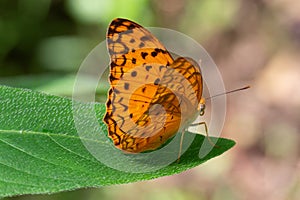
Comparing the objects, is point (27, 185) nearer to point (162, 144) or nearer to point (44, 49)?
point (162, 144)

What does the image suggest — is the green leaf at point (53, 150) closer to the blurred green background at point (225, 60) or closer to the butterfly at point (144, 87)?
the butterfly at point (144, 87)

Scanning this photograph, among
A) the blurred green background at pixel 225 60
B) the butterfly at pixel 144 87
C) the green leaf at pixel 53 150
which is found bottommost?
the blurred green background at pixel 225 60

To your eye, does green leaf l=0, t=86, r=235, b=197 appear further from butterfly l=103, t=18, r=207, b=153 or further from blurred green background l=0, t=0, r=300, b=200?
blurred green background l=0, t=0, r=300, b=200

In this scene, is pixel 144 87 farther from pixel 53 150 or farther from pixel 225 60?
pixel 225 60

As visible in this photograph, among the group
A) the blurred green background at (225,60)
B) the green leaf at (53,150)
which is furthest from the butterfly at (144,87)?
the blurred green background at (225,60)

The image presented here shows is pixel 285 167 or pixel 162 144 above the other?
pixel 162 144

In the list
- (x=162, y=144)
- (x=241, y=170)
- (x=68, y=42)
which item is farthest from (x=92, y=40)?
(x=162, y=144)

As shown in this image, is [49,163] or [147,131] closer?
[49,163]
